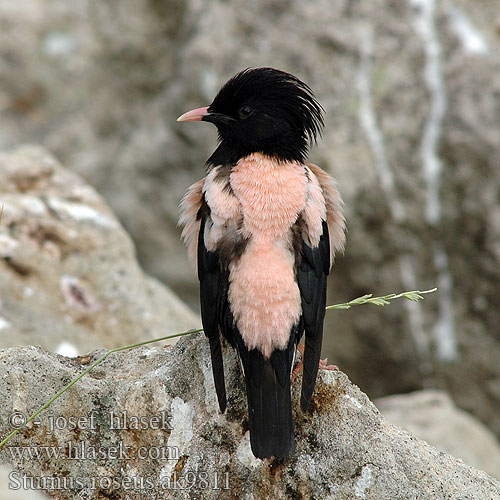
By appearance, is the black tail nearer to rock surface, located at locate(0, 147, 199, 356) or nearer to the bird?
the bird

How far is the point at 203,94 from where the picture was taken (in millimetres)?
9336

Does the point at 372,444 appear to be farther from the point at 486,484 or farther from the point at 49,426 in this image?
the point at 49,426

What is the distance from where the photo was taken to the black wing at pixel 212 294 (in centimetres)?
406

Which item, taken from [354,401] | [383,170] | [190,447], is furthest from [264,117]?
[383,170]

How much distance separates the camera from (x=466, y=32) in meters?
8.82

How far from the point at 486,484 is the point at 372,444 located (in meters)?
0.64

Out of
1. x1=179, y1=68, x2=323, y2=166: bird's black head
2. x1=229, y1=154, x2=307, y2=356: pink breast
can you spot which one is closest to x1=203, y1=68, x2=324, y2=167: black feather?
x1=179, y1=68, x2=323, y2=166: bird's black head

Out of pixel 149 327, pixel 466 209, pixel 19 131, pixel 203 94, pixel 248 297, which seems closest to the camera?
pixel 248 297

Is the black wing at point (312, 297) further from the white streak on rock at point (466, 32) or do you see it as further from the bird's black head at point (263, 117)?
the white streak on rock at point (466, 32)

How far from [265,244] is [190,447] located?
3.74 feet

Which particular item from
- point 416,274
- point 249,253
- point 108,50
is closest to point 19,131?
point 108,50

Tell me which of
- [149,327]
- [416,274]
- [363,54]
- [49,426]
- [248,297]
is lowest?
[416,274]

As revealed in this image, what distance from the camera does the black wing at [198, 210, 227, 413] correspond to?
13.3 ft

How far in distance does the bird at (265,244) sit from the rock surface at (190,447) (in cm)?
18
